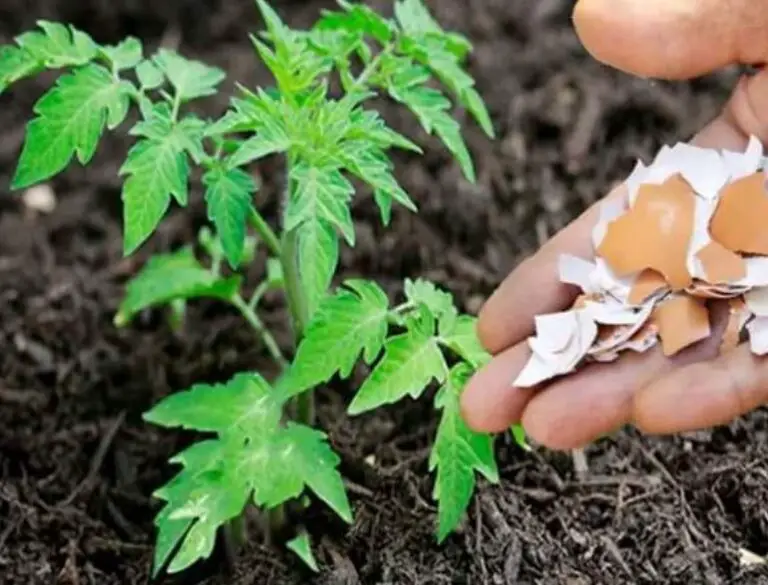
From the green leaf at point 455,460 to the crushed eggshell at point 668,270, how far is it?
0.30 ft

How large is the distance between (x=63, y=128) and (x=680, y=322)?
78cm

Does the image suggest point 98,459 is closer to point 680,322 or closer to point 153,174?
point 153,174

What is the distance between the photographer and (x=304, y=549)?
194 cm

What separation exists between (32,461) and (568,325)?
0.86 m

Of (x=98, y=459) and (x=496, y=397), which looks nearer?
(x=496, y=397)

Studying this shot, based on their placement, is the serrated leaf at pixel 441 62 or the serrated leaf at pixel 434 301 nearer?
the serrated leaf at pixel 434 301

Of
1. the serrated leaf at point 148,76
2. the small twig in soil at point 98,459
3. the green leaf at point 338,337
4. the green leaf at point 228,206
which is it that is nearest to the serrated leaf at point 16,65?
the serrated leaf at point 148,76

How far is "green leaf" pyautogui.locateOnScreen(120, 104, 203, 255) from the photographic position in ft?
5.68

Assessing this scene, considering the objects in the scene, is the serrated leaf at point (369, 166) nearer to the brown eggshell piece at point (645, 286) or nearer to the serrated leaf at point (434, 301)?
the serrated leaf at point (434, 301)

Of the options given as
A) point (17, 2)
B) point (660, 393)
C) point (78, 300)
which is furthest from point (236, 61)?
point (660, 393)

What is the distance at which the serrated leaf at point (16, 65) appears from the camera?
182cm

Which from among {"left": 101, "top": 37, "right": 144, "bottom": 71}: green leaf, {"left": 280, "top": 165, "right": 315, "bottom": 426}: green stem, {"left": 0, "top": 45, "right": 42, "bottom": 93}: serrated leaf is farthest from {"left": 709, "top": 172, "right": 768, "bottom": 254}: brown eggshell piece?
{"left": 0, "top": 45, "right": 42, "bottom": 93}: serrated leaf

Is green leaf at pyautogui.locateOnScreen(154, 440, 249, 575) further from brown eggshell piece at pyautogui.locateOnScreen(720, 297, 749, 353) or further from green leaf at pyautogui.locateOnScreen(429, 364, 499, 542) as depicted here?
brown eggshell piece at pyautogui.locateOnScreen(720, 297, 749, 353)

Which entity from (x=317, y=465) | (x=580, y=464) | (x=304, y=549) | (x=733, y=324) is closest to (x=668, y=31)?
(x=733, y=324)
